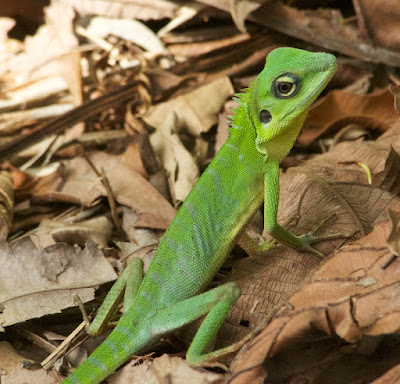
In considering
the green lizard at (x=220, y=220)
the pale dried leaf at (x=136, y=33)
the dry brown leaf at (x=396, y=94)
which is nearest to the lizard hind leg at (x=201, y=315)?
the green lizard at (x=220, y=220)

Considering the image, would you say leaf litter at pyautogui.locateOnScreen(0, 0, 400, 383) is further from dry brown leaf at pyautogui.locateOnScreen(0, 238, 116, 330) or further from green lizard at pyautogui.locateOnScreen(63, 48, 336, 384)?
green lizard at pyautogui.locateOnScreen(63, 48, 336, 384)

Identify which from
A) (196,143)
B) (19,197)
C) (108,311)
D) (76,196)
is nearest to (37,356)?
(108,311)

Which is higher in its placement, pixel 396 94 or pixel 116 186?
pixel 396 94

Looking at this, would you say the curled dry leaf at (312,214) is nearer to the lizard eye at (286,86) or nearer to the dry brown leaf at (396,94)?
the dry brown leaf at (396,94)

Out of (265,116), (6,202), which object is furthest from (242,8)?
(6,202)

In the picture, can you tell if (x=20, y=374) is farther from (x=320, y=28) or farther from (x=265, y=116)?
(x=320, y=28)

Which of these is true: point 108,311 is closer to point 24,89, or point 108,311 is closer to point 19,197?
point 19,197
